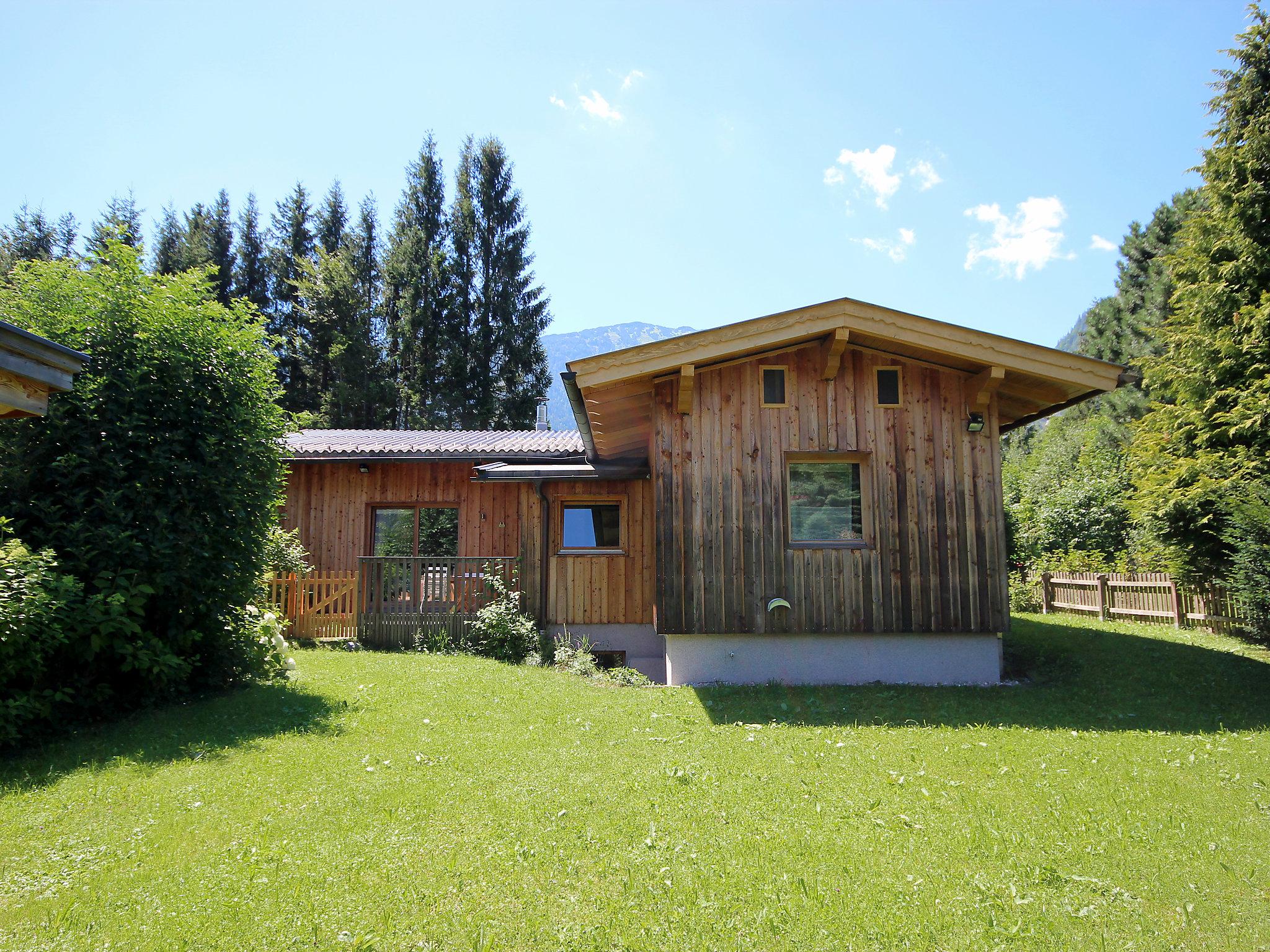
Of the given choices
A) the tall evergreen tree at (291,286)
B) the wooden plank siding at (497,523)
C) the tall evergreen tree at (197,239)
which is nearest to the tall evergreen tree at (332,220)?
the tall evergreen tree at (291,286)

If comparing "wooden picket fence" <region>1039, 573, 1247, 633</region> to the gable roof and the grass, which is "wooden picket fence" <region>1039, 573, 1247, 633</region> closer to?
the gable roof

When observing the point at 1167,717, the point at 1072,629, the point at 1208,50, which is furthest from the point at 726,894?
the point at 1208,50

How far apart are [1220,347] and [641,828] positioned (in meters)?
13.5

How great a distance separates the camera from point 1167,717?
6852 millimetres

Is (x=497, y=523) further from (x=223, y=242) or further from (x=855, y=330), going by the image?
(x=223, y=242)

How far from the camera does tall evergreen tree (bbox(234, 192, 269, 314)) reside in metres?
32.6

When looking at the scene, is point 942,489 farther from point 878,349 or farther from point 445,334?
point 445,334

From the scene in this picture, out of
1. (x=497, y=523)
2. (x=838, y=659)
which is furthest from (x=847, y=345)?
(x=497, y=523)

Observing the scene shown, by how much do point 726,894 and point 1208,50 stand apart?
1773cm

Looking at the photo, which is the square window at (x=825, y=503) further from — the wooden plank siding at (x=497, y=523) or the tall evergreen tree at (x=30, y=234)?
the tall evergreen tree at (x=30, y=234)

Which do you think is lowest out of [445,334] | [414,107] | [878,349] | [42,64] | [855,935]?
[855,935]

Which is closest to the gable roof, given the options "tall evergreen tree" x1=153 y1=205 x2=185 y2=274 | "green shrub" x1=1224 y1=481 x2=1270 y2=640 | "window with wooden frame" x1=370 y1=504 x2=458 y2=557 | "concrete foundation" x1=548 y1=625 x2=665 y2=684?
"green shrub" x1=1224 y1=481 x2=1270 y2=640

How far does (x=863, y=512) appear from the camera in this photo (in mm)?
8484

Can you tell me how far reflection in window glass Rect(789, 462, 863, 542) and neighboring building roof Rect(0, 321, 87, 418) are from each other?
22.4 ft
